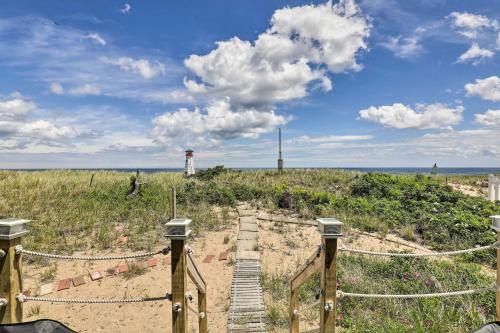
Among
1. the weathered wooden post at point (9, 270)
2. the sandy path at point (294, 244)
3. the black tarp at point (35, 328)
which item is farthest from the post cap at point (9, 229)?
→ the sandy path at point (294, 244)

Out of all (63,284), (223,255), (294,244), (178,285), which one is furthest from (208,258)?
(178,285)

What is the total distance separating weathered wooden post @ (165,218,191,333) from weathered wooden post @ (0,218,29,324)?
1435 millimetres

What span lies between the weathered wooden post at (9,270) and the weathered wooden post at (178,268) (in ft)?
4.71

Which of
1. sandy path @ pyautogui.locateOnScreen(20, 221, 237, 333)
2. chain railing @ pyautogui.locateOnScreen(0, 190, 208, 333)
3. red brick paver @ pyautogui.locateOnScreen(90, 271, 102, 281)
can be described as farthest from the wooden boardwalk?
red brick paver @ pyautogui.locateOnScreen(90, 271, 102, 281)

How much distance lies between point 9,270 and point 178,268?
158 cm

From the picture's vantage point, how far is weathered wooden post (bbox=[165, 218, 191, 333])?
2.71m

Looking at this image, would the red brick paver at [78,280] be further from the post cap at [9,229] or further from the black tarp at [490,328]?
the black tarp at [490,328]

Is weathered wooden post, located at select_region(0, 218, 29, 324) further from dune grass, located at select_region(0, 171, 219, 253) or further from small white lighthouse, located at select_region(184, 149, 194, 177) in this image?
small white lighthouse, located at select_region(184, 149, 194, 177)

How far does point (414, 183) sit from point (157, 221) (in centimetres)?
1310

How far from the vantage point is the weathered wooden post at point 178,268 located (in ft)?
8.89

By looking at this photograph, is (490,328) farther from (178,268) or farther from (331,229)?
(178,268)

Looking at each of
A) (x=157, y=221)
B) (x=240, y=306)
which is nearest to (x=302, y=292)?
(x=240, y=306)

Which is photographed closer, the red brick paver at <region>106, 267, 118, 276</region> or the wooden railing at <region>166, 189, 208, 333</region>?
the wooden railing at <region>166, 189, 208, 333</region>

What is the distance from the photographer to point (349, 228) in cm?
985
